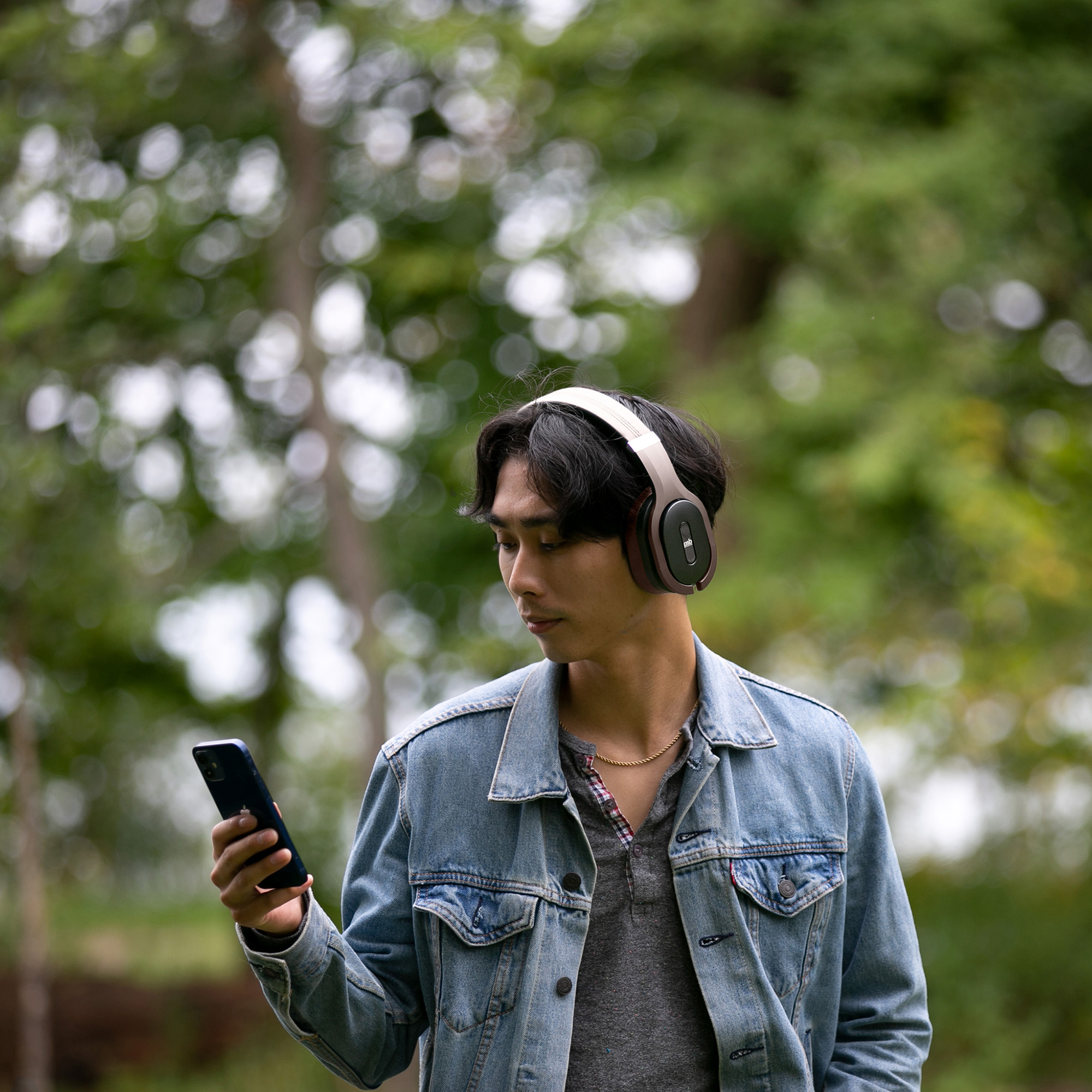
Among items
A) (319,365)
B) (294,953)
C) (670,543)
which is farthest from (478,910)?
(319,365)

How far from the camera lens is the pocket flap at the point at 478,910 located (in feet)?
6.10

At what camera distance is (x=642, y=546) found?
6.15ft

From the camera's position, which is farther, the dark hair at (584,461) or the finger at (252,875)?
the dark hair at (584,461)

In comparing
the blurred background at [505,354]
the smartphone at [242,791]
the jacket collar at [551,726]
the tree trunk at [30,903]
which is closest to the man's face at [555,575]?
the jacket collar at [551,726]

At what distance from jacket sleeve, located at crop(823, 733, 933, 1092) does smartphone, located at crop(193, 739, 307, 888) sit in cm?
89

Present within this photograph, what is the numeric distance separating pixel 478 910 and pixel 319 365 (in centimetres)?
553

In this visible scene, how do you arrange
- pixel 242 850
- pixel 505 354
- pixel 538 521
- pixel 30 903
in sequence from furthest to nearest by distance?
pixel 505 354 → pixel 30 903 → pixel 538 521 → pixel 242 850

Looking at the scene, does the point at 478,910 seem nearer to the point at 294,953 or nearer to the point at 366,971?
the point at 366,971

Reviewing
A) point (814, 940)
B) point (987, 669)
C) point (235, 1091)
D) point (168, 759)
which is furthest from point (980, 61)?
point (168, 759)

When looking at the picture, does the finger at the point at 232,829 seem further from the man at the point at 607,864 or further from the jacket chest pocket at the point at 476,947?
the jacket chest pocket at the point at 476,947

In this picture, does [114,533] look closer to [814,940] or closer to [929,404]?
[929,404]

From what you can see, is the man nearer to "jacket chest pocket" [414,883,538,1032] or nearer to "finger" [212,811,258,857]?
"jacket chest pocket" [414,883,538,1032]

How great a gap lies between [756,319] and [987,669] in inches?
109

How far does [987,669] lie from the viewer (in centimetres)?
671
